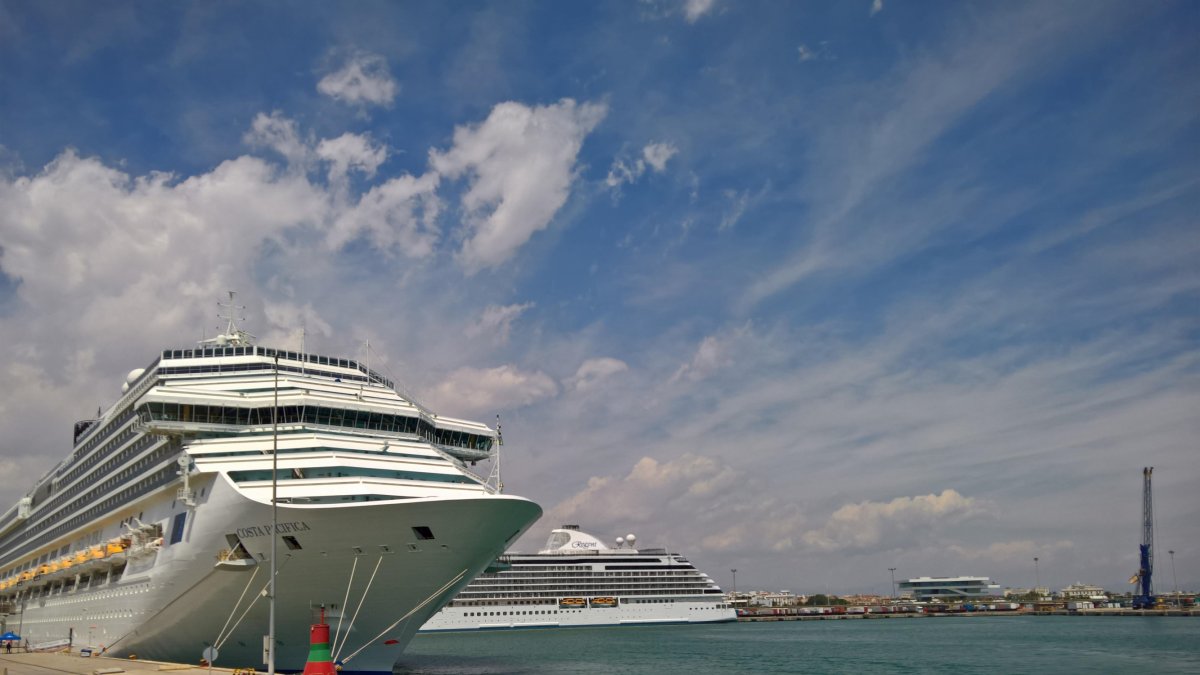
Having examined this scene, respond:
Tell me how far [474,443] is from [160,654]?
60.1ft

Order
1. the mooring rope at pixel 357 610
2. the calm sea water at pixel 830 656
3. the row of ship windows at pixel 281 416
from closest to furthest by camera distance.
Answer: the mooring rope at pixel 357 610 → the row of ship windows at pixel 281 416 → the calm sea water at pixel 830 656

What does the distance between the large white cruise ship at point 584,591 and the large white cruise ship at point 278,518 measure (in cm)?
7761

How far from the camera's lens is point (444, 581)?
109 feet

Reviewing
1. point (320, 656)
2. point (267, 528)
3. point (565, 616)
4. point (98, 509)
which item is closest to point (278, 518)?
point (267, 528)

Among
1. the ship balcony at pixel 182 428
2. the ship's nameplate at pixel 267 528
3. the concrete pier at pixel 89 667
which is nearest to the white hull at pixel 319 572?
the ship's nameplate at pixel 267 528

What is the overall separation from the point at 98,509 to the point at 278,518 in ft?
78.4

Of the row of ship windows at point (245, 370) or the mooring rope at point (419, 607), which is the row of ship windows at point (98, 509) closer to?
the row of ship windows at point (245, 370)

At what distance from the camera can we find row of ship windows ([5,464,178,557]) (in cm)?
3819

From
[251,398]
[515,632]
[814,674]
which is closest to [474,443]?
[251,398]

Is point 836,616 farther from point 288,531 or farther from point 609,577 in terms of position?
point 288,531

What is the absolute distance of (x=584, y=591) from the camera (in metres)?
128

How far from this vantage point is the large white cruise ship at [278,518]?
31.2 meters

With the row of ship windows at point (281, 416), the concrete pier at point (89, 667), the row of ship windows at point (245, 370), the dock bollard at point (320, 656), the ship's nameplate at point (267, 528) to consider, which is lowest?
the concrete pier at point (89, 667)

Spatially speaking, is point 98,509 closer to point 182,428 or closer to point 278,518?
point 182,428
